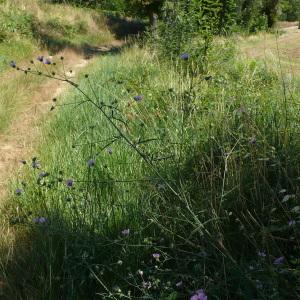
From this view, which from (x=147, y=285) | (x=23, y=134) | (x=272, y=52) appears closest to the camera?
(x=147, y=285)

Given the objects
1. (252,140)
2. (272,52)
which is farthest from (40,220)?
(272,52)

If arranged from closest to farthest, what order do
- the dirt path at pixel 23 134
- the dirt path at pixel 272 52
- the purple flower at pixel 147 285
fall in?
the purple flower at pixel 147 285
the dirt path at pixel 23 134
the dirt path at pixel 272 52

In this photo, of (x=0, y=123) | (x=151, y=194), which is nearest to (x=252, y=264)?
(x=151, y=194)

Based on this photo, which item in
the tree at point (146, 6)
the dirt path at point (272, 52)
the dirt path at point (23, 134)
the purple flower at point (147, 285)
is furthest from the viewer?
the tree at point (146, 6)

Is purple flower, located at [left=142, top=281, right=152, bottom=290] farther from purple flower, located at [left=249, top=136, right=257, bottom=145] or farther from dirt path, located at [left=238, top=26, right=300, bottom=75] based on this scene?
dirt path, located at [left=238, top=26, right=300, bottom=75]

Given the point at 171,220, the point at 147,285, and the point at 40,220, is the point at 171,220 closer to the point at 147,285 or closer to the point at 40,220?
the point at 147,285

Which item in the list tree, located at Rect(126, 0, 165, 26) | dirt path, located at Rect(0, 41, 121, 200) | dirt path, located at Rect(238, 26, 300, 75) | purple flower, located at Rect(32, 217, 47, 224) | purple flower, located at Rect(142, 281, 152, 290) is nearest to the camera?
purple flower, located at Rect(142, 281, 152, 290)

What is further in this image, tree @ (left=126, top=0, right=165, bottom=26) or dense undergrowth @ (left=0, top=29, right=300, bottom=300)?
tree @ (left=126, top=0, right=165, bottom=26)

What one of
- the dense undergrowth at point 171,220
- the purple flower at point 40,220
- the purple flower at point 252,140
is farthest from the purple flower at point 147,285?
the purple flower at point 252,140

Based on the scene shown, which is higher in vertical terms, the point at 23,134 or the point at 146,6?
the point at 146,6

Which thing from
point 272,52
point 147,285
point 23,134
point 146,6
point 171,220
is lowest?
point 23,134

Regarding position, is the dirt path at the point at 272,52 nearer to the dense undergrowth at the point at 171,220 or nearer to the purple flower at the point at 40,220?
the dense undergrowth at the point at 171,220

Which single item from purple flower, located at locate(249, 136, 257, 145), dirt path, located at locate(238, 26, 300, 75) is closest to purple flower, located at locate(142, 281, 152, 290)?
purple flower, located at locate(249, 136, 257, 145)

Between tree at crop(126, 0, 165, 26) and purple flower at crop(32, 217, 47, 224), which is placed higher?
tree at crop(126, 0, 165, 26)
